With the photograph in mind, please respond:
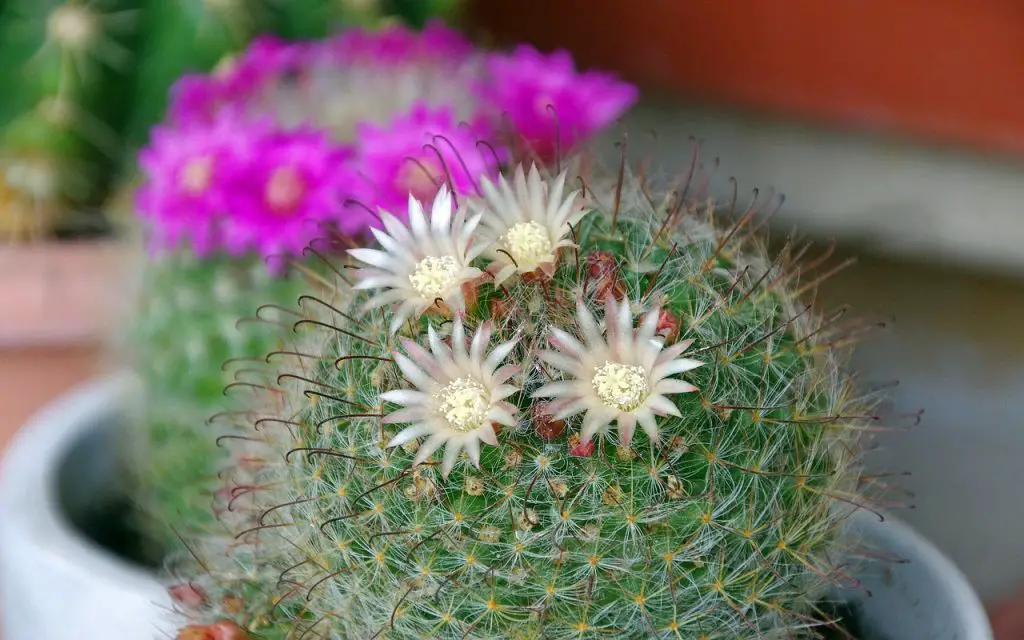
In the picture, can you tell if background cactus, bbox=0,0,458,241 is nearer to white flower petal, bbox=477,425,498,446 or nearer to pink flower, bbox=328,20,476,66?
pink flower, bbox=328,20,476,66

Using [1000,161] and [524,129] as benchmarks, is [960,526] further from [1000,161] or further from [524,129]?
[524,129]

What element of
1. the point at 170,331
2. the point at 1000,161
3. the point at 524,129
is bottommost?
the point at 170,331

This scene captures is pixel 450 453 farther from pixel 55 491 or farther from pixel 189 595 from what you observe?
pixel 55 491

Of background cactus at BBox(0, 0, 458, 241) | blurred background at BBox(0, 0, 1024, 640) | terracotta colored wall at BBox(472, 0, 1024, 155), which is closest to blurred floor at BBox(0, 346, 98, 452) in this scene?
blurred background at BBox(0, 0, 1024, 640)

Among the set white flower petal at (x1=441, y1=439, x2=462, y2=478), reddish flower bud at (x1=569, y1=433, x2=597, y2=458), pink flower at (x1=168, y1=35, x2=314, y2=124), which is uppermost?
pink flower at (x1=168, y1=35, x2=314, y2=124)

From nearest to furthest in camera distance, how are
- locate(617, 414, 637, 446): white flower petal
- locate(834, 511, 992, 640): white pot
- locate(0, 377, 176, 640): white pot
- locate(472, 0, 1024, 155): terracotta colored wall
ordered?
locate(617, 414, 637, 446): white flower petal → locate(834, 511, 992, 640): white pot → locate(0, 377, 176, 640): white pot → locate(472, 0, 1024, 155): terracotta colored wall

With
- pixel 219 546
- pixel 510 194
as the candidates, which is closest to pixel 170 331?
pixel 219 546

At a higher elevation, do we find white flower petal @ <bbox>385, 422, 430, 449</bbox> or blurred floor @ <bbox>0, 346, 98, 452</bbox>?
white flower petal @ <bbox>385, 422, 430, 449</bbox>

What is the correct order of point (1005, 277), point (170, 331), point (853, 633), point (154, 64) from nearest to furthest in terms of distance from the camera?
point (853, 633), point (170, 331), point (154, 64), point (1005, 277)
